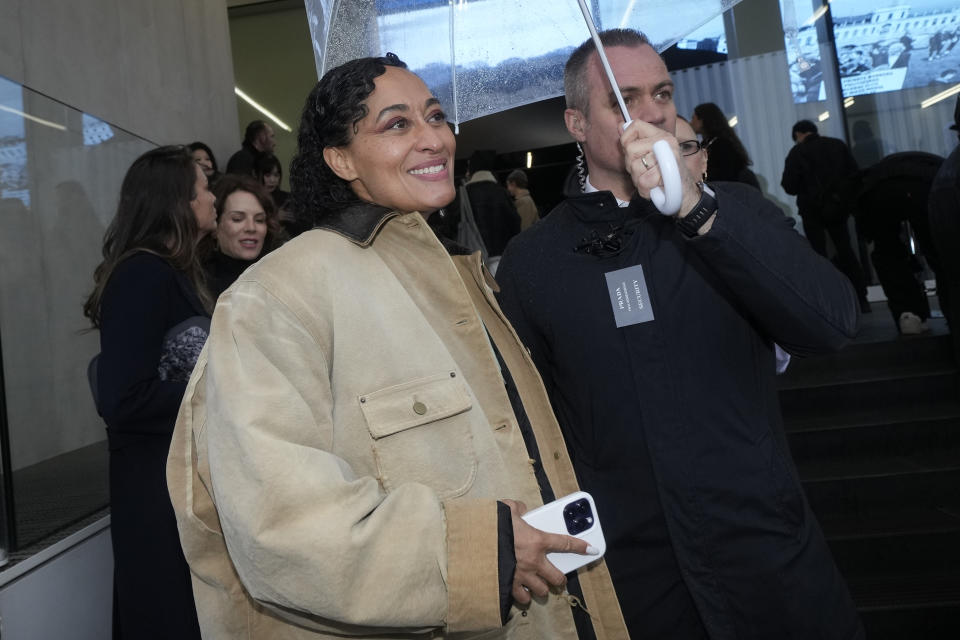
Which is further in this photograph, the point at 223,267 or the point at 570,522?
the point at 223,267

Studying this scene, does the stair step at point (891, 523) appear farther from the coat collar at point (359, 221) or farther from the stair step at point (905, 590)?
the coat collar at point (359, 221)

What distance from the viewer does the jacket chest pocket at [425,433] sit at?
126 cm

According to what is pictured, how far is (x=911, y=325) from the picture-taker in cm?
521

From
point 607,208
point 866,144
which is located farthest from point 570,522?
point 866,144

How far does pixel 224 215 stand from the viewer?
151 inches

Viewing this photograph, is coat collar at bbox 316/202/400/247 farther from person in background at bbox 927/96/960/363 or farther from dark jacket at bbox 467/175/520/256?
dark jacket at bbox 467/175/520/256

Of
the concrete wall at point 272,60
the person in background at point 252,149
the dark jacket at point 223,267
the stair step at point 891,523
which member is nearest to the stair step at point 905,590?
the stair step at point 891,523

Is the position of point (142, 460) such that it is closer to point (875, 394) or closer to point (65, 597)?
point (65, 597)

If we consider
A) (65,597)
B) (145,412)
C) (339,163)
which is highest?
(339,163)

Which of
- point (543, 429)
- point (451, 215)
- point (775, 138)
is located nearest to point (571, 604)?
point (543, 429)

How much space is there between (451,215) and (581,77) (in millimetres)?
4168

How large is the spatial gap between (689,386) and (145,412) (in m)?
1.60

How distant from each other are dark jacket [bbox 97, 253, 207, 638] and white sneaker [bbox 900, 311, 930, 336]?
4620 millimetres

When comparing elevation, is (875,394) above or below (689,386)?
below
